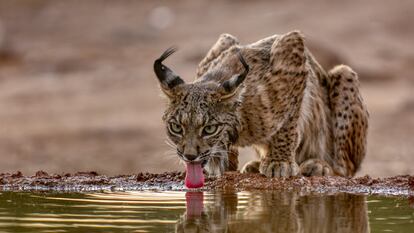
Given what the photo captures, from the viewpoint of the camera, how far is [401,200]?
450 inches

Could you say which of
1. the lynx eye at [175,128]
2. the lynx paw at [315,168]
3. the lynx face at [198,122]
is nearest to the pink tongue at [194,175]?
the lynx face at [198,122]

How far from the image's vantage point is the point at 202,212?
10562mm

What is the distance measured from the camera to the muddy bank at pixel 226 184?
481 inches

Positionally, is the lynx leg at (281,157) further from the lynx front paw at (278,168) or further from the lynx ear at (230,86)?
the lynx ear at (230,86)

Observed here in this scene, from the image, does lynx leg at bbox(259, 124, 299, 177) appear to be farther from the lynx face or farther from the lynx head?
the lynx face

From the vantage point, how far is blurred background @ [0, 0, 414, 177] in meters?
26.5

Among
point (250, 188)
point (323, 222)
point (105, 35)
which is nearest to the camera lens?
point (323, 222)

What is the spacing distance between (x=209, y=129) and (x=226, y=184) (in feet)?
2.05

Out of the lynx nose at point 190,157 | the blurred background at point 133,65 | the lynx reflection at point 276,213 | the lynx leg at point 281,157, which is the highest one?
the blurred background at point 133,65

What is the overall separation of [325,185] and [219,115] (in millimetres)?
1284

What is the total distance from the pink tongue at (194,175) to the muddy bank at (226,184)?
5.9 inches

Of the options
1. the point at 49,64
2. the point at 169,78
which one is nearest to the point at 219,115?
the point at 169,78

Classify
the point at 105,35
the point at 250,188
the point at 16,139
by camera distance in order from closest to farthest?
the point at 250,188
the point at 16,139
the point at 105,35

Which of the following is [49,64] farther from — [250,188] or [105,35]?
[250,188]
